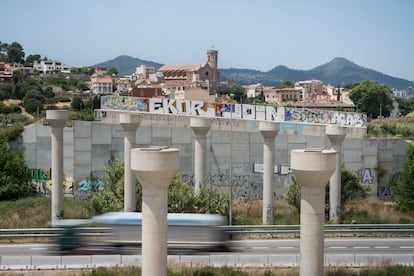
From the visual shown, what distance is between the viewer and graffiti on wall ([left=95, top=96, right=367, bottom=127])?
48250mm

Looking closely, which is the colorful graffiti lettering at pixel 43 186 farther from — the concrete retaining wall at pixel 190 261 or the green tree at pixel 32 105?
the green tree at pixel 32 105

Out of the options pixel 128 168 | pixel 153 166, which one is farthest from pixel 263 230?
pixel 153 166

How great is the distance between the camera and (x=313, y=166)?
2070cm

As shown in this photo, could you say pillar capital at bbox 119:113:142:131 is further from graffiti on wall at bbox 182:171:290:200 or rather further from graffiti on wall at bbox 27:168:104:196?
graffiti on wall at bbox 182:171:290:200

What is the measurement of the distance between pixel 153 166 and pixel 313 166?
6.08 metres

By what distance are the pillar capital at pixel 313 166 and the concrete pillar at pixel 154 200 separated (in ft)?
15.9

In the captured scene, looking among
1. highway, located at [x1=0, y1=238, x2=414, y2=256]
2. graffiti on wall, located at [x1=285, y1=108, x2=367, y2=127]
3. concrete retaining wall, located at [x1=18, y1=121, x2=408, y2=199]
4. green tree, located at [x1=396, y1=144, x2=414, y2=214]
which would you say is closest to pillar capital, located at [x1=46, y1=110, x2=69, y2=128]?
concrete retaining wall, located at [x1=18, y1=121, x2=408, y2=199]

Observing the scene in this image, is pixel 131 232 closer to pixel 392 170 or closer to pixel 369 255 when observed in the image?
pixel 369 255

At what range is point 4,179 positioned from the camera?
40.7 metres

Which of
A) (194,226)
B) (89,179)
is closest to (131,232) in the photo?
(194,226)

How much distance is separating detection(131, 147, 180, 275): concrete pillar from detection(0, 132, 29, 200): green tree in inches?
942

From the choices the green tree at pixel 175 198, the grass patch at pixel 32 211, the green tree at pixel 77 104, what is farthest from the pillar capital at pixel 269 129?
the green tree at pixel 77 104

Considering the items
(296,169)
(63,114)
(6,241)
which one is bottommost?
(6,241)

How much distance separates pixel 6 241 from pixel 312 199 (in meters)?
19.5
